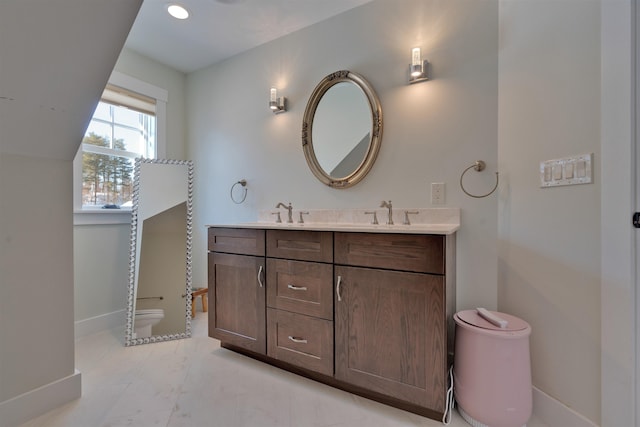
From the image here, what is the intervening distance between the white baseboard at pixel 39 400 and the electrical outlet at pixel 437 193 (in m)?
2.22

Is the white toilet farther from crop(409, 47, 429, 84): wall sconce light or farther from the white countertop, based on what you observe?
crop(409, 47, 429, 84): wall sconce light

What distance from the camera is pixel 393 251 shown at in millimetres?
1443

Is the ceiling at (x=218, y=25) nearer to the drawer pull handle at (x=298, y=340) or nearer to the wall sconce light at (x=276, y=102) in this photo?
the wall sconce light at (x=276, y=102)

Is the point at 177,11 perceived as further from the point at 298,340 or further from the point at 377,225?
the point at 298,340

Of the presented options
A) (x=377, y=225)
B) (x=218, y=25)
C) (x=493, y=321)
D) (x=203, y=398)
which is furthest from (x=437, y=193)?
(x=218, y=25)

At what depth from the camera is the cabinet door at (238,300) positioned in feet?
6.21

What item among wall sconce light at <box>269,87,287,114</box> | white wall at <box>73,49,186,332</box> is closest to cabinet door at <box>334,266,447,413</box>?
wall sconce light at <box>269,87,287,114</box>

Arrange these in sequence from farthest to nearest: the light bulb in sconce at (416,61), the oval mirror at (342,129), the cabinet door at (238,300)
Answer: the oval mirror at (342,129) → the cabinet door at (238,300) → the light bulb in sconce at (416,61)

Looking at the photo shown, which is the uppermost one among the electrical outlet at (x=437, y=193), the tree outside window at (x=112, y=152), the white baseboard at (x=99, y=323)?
the tree outside window at (x=112, y=152)

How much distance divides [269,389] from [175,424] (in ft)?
1.58

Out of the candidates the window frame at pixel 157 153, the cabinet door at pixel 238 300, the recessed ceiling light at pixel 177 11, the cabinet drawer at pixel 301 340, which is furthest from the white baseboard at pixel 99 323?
the recessed ceiling light at pixel 177 11

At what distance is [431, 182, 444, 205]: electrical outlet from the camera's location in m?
1.80

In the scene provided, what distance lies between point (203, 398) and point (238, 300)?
0.59 m

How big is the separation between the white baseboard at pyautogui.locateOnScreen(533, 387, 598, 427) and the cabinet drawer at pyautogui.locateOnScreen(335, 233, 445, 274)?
0.80 metres
